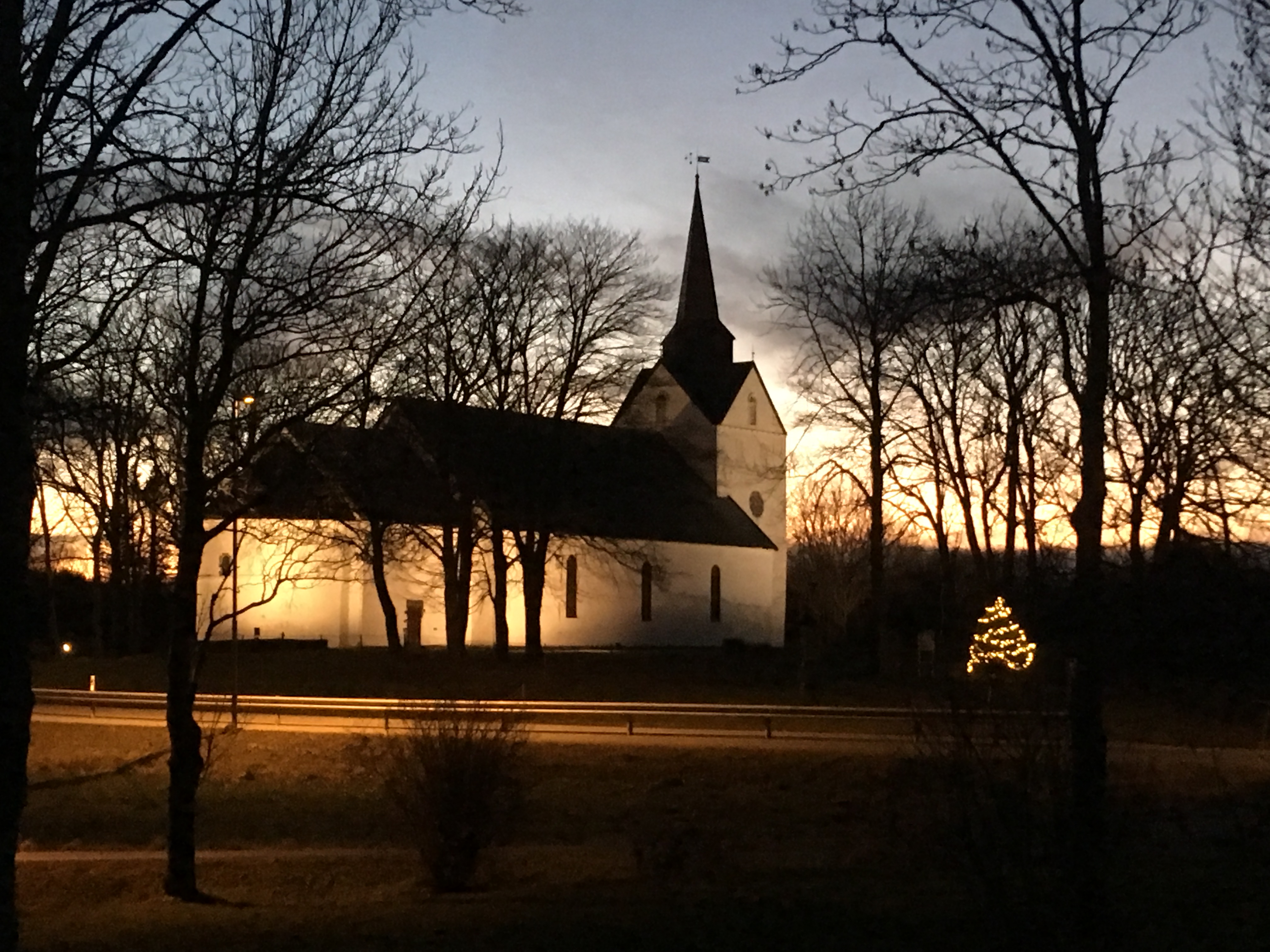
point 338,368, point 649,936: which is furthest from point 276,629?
point 649,936

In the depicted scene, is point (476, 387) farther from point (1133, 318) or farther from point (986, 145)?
point (986, 145)

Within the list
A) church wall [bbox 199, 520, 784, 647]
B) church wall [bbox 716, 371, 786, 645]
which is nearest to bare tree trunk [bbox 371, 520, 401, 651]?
church wall [bbox 199, 520, 784, 647]

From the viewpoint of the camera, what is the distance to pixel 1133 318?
16.1 meters

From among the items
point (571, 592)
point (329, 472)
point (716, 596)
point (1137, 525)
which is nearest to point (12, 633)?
point (329, 472)

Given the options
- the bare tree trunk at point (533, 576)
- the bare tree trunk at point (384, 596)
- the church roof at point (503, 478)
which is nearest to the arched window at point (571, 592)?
the church roof at point (503, 478)

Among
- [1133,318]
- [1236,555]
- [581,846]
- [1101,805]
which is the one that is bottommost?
[581,846]

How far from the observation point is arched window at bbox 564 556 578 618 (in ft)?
207

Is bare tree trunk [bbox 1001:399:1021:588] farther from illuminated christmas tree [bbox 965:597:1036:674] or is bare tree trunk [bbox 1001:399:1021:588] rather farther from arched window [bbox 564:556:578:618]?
arched window [bbox 564:556:578:618]

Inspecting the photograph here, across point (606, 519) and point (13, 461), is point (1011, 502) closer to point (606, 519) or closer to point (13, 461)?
point (606, 519)

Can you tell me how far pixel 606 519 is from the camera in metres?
58.2

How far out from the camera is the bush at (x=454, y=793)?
15.5 m

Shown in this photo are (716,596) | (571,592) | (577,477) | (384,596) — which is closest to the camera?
(384,596)

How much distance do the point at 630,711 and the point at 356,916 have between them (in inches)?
826

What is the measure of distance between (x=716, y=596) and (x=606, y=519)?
567 inches
